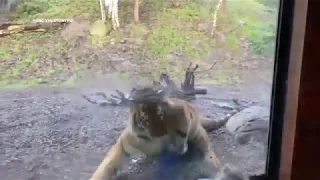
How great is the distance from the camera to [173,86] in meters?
1.18

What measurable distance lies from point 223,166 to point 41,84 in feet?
1.58

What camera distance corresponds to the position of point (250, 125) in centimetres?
123

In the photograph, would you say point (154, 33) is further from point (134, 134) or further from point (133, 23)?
point (134, 134)

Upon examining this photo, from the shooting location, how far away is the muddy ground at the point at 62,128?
1.14 meters

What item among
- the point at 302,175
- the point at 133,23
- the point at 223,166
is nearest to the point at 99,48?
the point at 133,23

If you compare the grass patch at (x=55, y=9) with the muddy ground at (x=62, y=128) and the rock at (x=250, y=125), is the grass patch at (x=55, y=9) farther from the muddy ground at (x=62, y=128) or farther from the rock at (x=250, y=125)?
the rock at (x=250, y=125)

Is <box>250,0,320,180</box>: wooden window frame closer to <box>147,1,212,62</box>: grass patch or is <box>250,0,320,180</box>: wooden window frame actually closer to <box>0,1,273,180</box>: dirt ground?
<box>0,1,273,180</box>: dirt ground

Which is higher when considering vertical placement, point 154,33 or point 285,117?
point 154,33

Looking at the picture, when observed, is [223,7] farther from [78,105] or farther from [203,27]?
[78,105]

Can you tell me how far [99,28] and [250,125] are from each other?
1.41 ft

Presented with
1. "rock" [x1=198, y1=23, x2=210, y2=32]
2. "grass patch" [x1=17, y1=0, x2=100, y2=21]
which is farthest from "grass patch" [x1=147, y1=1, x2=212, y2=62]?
"grass patch" [x1=17, y1=0, x2=100, y2=21]

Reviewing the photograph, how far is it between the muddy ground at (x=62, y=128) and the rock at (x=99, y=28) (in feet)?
0.36

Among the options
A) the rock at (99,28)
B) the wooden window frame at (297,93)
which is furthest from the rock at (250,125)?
the rock at (99,28)

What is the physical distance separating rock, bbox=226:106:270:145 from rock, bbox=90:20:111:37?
1.21ft
